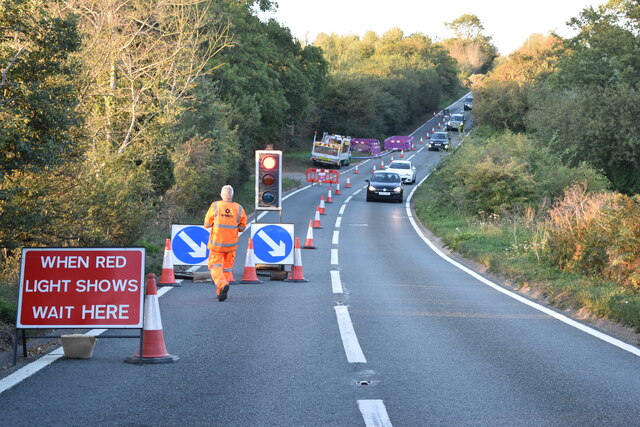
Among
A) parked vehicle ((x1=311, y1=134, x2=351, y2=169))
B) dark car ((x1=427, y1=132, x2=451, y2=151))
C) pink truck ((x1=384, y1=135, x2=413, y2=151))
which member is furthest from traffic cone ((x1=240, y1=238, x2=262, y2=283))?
pink truck ((x1=384, y1=135, x2=413, y2=151))

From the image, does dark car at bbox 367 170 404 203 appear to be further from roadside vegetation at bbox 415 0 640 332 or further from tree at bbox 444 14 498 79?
tree at bbox 444 14 498 79

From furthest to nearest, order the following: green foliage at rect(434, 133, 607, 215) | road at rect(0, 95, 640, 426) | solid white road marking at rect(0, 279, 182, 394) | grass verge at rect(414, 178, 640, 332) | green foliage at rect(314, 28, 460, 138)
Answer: green foliage at rect(314, 28, 460, 138), green foliage at rect(434, 133, 607, 215), grass verge at rect(414, 178, 640, 332), solid white road marking at rect(0, 279, 182, 394), road at rect(0, 95, 640, 426)

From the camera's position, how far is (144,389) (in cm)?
704

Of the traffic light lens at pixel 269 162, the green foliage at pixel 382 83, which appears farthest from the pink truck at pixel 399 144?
the traffic light lens at pixel 269 162

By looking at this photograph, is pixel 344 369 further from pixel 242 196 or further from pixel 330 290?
pixel 242 196

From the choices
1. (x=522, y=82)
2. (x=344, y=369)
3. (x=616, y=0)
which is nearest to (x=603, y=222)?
(x=344, y=369)

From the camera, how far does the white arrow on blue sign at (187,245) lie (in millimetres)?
16156

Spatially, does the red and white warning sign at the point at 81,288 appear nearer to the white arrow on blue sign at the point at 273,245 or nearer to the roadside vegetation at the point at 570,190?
the roadside vegetation at the point at 570,190

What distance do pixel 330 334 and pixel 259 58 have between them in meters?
44.0

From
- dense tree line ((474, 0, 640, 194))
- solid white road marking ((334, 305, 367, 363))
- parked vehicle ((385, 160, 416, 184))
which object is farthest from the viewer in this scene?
Answer: parked vehicle ((385, 160, 416, 184))

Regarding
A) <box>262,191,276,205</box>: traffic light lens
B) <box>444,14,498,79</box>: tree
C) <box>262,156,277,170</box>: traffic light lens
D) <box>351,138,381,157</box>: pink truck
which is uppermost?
<box>444,14,498,79</box>: tree

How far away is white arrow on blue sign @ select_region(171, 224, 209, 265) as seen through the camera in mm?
16156

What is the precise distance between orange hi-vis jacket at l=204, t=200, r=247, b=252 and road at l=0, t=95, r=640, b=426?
89 centimetres

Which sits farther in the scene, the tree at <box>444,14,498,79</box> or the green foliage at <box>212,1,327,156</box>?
the tree at <box>444,14,498,79</box>
